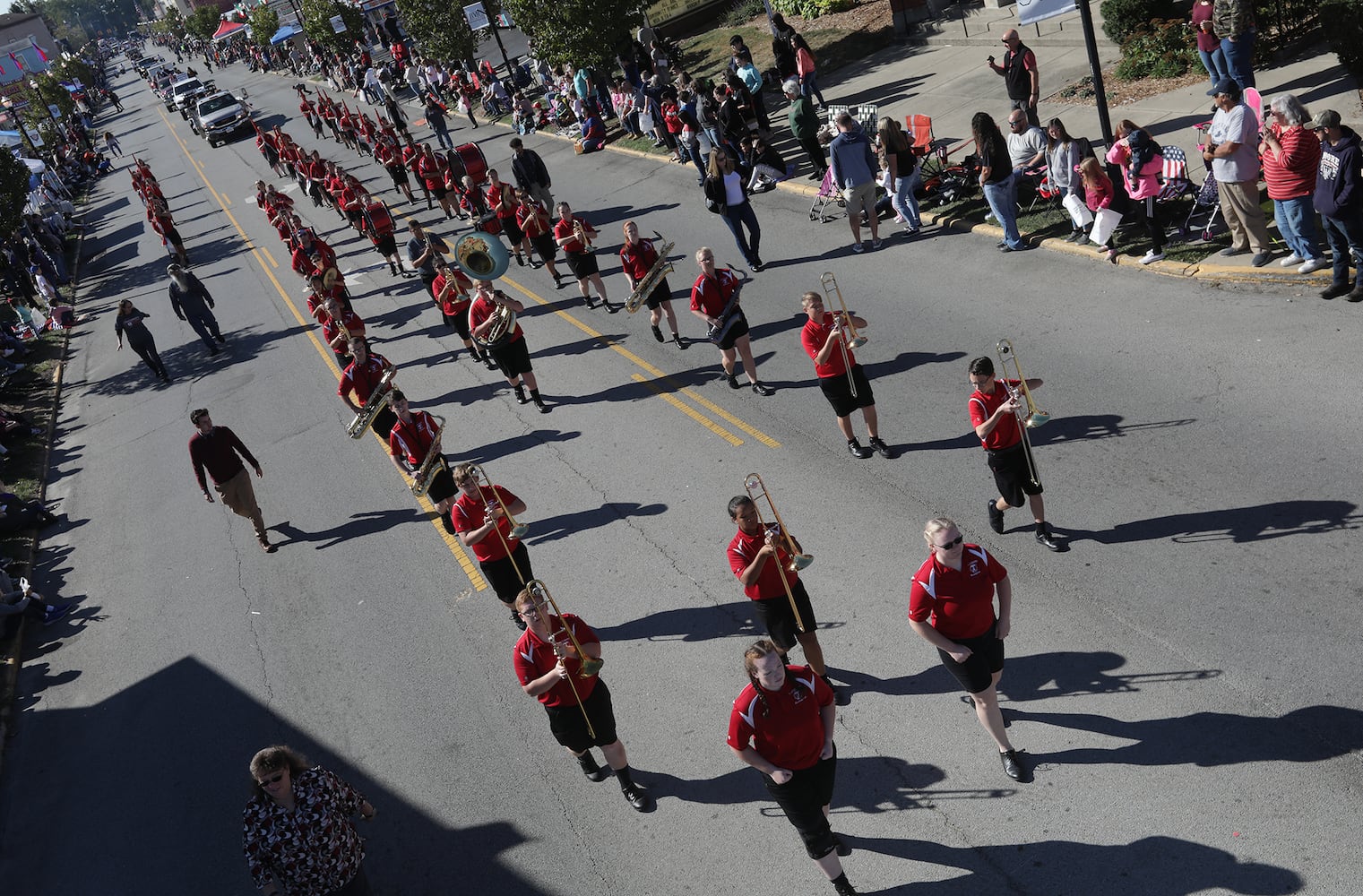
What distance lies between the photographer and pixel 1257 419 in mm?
8703

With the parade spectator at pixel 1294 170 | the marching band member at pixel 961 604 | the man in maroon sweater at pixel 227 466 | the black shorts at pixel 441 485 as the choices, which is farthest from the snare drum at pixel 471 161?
the marching band member at pixel 961 604

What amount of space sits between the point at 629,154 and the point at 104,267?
1807 centimetres

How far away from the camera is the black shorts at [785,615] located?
7.16m

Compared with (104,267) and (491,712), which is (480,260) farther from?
(104,267)

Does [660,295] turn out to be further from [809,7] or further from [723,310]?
[809,7]

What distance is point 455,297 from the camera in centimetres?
1465

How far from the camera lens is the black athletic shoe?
8359 millimetres

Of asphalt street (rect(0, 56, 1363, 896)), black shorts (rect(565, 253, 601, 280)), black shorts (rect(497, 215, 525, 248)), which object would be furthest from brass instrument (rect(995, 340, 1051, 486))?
black shorts (rect(497, 215, 525, 248))

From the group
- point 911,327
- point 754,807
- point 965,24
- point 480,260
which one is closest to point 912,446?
point 911,327

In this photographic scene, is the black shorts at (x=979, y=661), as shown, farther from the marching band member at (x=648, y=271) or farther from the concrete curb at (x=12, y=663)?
the concrete curb at (x=12, y=663)

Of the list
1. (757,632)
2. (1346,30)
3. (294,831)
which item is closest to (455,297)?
(757,632)

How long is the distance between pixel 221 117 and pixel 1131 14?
42.4 meters

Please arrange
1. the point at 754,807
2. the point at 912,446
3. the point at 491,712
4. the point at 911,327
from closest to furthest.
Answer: the point at 754,807
the point at 491,712
the point at 912,446
the point at 911,327

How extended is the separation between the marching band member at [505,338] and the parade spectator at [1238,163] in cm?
766
